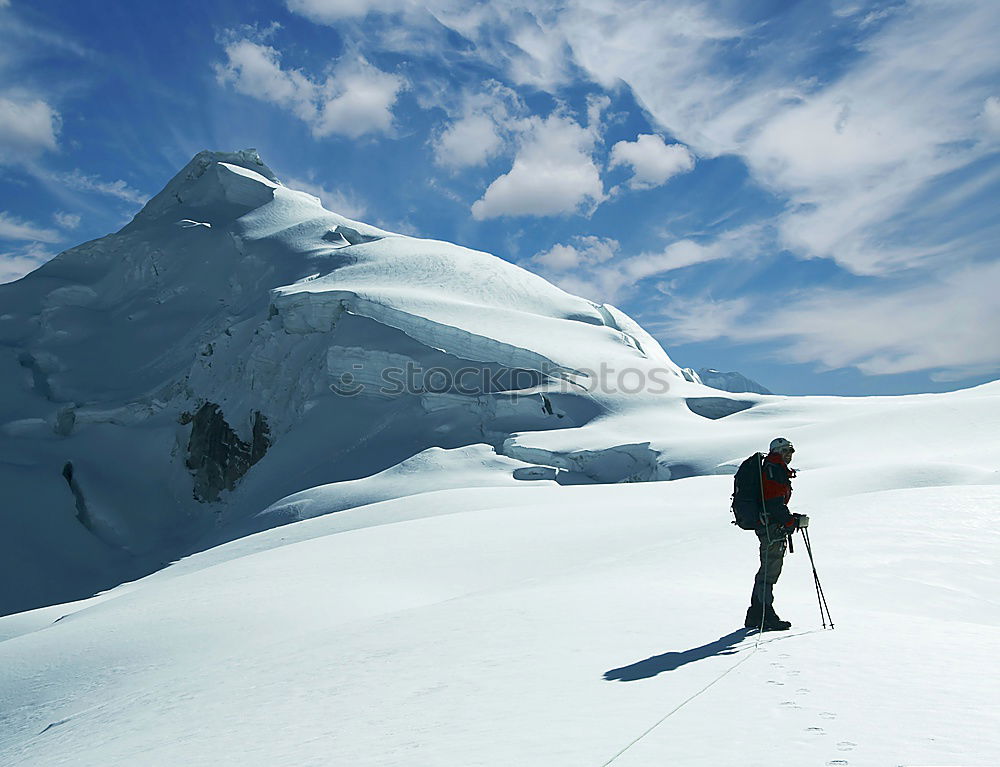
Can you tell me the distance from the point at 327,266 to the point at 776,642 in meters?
43.5

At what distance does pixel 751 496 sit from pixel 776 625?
1.19 meters

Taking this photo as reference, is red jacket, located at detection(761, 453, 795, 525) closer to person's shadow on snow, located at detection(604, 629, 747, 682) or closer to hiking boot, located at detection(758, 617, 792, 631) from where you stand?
hiking boot, located at detection(758, 617, 792, 631)

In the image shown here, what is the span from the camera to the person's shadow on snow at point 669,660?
5.41 m

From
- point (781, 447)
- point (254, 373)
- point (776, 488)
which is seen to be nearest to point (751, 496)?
point (776, 488)

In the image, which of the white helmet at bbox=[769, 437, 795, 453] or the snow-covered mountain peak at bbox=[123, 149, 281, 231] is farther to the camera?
the snow-covered mountain peak at bbox=[123, 149, 281, 231]

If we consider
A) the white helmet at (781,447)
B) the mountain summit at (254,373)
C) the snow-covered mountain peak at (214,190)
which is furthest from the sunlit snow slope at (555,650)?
the snow-covered mountain peak at (214,190)

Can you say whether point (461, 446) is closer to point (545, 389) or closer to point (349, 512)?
point (545, 389)

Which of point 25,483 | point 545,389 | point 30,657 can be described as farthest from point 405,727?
point 25,483

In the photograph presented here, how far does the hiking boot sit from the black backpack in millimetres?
860

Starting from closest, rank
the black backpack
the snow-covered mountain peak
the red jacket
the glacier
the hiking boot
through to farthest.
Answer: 1. the glacier
2. the hiking boot
3. the red jacket
4. the black backpack
5. the snow-covered mountain peak

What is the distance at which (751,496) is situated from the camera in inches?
280

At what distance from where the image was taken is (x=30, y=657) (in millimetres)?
10039

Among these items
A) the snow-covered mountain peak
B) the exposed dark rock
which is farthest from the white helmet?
the snow-covered mountain peak

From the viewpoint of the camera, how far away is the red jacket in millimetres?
6941
